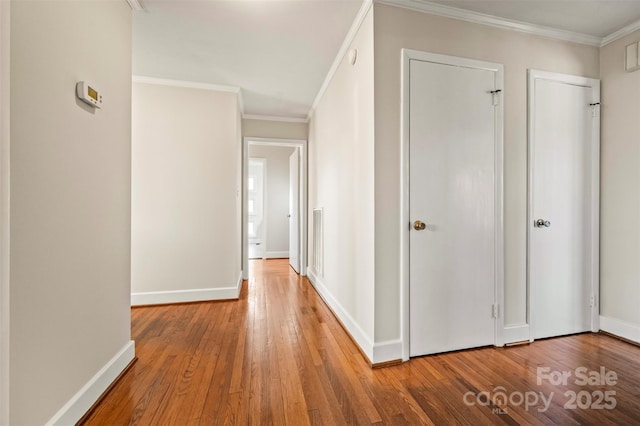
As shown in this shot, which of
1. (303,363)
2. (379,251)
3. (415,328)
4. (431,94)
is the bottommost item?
(303,363)

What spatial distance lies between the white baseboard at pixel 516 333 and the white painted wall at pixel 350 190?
3.56 feet

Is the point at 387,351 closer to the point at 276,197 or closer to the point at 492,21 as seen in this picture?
the point at 492,21

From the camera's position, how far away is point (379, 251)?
1.84m

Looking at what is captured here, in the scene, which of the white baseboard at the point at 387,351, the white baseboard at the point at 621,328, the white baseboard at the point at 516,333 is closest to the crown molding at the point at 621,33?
the white baseboard at the point at 621,328

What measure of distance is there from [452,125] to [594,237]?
5.41 feet

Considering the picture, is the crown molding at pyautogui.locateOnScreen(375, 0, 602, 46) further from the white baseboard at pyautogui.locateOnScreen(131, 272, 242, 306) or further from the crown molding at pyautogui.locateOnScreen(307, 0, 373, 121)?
the white baseboard at pyautogui.locateOnScreen(131, 272, 242, 306)

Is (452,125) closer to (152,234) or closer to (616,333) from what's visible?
(616,333)

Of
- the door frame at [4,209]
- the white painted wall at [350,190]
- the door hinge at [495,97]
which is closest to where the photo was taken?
the door frame at [4,209]

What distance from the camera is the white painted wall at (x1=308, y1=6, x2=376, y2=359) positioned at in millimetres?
1904

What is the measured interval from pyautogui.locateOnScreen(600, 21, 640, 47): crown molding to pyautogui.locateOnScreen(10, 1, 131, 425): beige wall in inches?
143

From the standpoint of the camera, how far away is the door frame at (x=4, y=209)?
92cm

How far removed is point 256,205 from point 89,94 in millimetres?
4933

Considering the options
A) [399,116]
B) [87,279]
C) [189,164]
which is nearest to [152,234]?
[189,164]

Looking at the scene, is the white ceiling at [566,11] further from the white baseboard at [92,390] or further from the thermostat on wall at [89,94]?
the white baseboard at [92,390]
